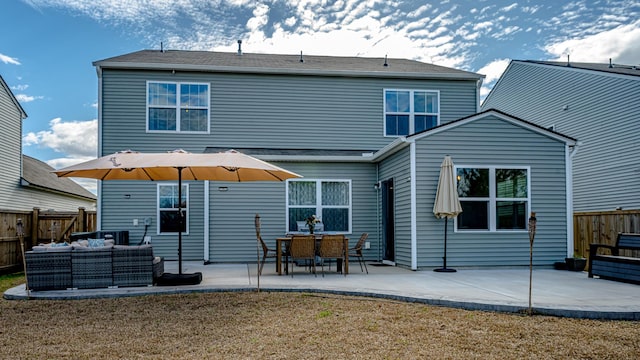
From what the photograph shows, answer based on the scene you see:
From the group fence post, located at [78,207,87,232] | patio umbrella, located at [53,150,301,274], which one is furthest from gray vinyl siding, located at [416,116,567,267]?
fence post, located at [78,207,87,232]

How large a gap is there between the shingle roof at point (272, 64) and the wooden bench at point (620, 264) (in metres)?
6.43

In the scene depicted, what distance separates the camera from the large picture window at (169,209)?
12.1 meters

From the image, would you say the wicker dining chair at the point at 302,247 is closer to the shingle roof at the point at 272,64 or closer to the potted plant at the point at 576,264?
the potted plant at the point at 576,264

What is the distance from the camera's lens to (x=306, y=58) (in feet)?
48.8

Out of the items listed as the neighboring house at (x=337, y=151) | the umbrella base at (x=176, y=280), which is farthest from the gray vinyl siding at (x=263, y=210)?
the umbrella base at (x=176, y=280)

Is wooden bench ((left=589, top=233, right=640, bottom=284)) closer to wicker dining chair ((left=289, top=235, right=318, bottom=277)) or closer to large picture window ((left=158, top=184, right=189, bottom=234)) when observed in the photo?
wicker dining chair ((left=289, top=235, right=318, bottom=277))

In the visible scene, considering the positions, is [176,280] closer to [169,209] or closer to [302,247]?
[302,247]

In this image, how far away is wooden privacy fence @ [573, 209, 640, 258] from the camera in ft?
31.9

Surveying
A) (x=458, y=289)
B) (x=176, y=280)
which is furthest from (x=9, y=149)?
(x=458, y=289)

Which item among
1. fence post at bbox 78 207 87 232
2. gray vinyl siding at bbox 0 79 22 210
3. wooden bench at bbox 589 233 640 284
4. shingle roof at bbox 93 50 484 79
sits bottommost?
wooden bench at bbox 589 233 640 284

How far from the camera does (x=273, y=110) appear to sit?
42.0 ft

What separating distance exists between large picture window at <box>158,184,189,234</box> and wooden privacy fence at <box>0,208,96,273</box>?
209 centimetres

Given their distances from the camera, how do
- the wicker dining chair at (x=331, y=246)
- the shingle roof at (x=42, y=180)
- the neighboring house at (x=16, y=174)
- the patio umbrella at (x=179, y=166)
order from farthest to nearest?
1. the shingle roof at (x=42, y=180)
2. the neighboring house at (x=16, y=174)
3. the wicker dining chair at (x=331, y=246)
4. the patio umbrella at (x=179, y=166)

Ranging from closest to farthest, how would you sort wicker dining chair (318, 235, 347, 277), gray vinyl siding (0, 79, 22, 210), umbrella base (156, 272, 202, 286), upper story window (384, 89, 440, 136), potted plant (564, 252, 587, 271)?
umbrella base (156, 272, 202, 286), wicker dining chair (318, 235, 347, 277), potted plant (564, 252, 587, 271), upper story window (384, 89, 440, 136), gray vinyl siding (0, 79, 22, 210)
